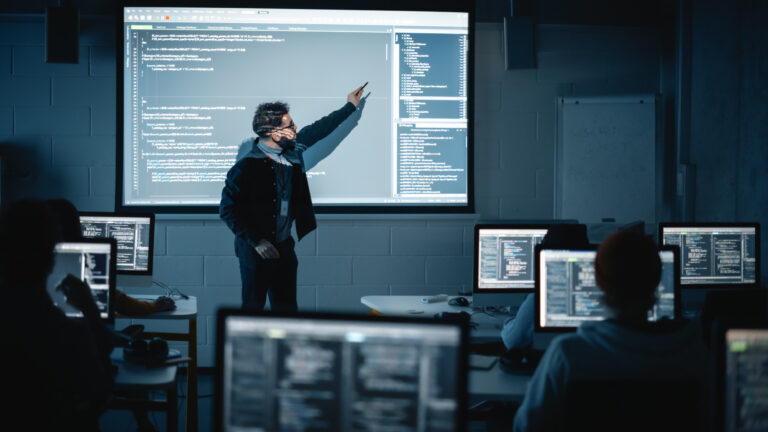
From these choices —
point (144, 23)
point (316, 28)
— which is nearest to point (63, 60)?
point (144, 23)

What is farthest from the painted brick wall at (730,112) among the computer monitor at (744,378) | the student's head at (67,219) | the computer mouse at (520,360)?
the student's head at (67,219)

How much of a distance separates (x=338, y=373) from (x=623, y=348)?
0.70 m

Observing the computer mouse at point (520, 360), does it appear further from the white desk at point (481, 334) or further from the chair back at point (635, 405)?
the chair back at point (635, 405)

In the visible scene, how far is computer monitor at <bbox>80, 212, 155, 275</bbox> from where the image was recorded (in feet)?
9.87

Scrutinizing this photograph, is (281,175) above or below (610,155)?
below

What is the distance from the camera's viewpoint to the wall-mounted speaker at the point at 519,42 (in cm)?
405

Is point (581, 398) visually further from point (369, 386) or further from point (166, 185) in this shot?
point (166, 185)

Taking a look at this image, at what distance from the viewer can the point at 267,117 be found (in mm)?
3793

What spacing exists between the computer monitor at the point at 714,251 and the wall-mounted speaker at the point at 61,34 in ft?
12.4

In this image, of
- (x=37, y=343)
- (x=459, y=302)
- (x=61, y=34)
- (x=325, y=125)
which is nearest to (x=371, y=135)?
(x=325, y=125)

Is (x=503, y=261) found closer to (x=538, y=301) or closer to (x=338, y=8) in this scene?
(x=538, y=301)

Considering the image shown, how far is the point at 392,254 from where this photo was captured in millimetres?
4105

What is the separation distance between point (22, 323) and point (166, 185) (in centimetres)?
263

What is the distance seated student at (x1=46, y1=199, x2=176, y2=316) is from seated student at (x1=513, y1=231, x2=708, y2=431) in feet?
6.13
